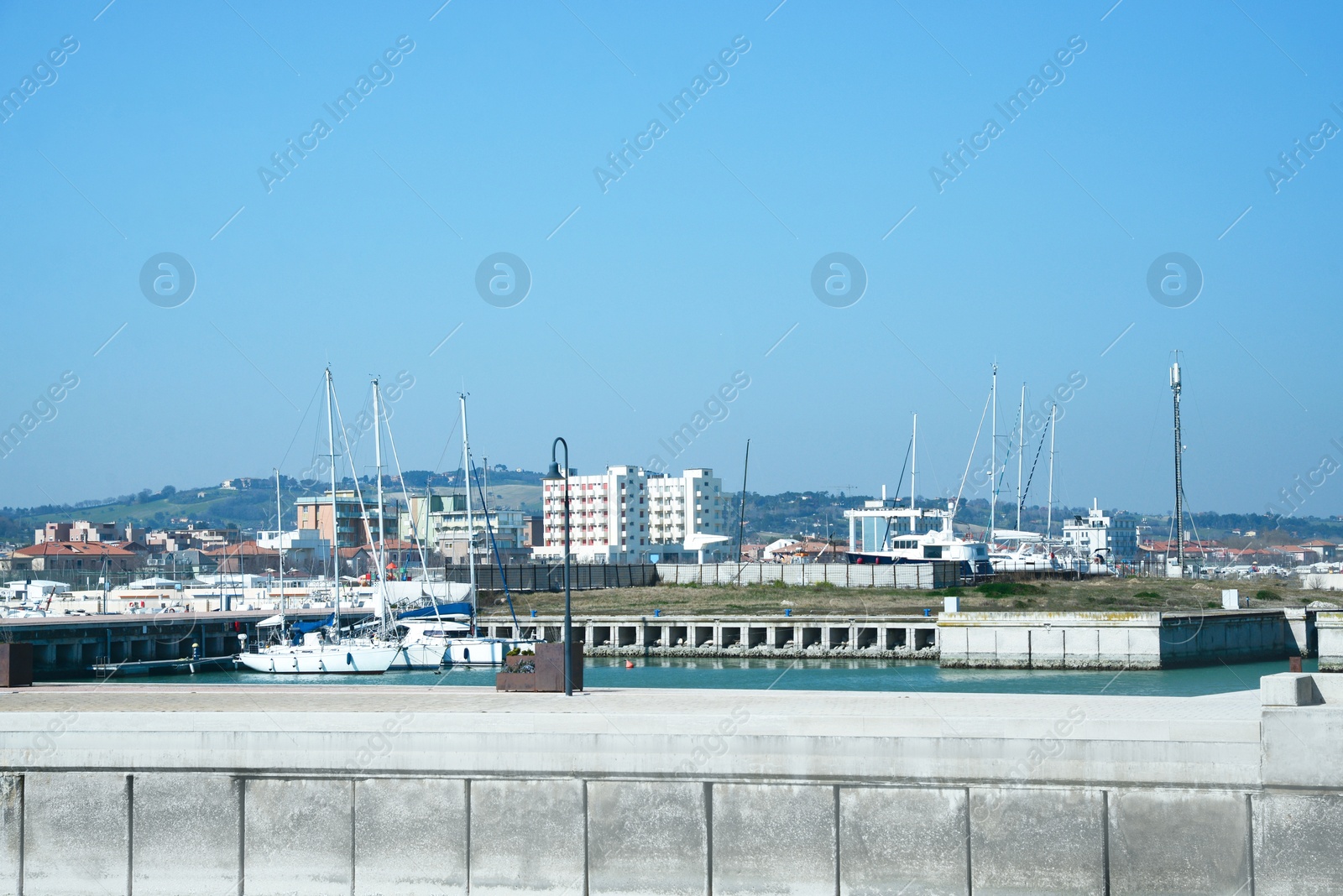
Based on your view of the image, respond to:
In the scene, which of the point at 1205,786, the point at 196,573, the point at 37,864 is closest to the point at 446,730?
the point at 37,864

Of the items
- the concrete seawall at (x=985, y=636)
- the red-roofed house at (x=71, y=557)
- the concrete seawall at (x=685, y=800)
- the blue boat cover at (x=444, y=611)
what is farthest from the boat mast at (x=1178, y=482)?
the red-roofed house at (x=71, y=557)

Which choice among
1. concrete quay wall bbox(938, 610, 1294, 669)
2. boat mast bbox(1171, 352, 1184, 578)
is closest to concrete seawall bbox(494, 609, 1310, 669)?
concrete quay wall bbox(938, 610, 1294, 669)

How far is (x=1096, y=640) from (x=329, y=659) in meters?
35.1

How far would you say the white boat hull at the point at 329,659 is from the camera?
198 feet

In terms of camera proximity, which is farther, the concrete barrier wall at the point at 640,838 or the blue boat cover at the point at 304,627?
the blue boat cover at the point at 304,627

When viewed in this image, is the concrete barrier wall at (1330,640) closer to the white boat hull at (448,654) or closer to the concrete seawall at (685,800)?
the white boat hull at (448,654)

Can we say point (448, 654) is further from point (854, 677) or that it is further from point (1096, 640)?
point (1096, 640)

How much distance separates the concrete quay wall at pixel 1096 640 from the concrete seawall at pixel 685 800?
3781cm

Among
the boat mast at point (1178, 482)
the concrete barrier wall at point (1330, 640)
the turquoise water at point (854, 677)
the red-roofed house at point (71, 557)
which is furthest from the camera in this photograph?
the red-roofed house at point (71, 557)

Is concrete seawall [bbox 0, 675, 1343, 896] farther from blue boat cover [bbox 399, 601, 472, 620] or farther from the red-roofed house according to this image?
the red-roofed house

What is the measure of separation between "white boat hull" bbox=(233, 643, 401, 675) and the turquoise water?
0.38 m

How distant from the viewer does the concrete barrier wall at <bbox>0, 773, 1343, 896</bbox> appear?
1725cm

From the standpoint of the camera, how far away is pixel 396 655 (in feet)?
200

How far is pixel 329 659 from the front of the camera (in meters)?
61.0
